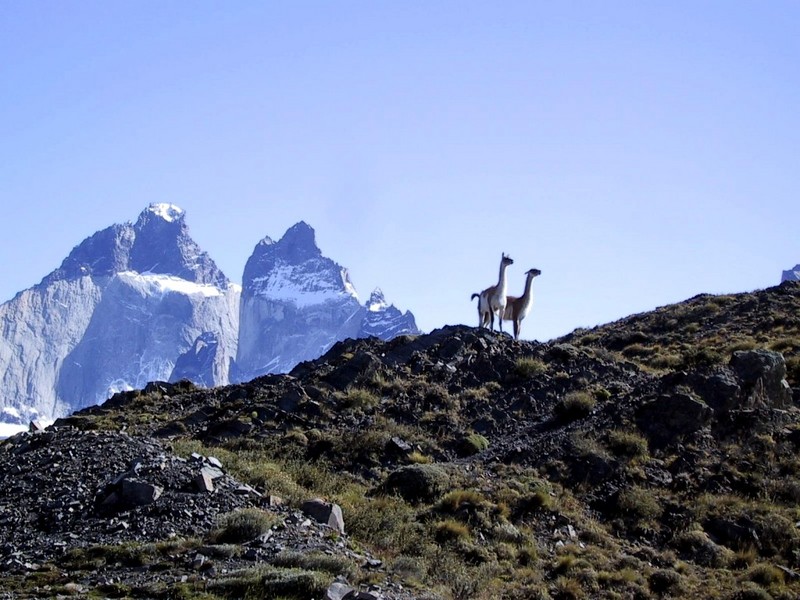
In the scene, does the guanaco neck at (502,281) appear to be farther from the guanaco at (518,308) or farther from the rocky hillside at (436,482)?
the rocky hillside at (436,482)

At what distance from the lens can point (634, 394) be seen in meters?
22.7

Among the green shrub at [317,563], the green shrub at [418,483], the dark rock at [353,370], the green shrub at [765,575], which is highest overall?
the dark rock at [353,370]

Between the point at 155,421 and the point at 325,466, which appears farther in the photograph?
the point at 155,421

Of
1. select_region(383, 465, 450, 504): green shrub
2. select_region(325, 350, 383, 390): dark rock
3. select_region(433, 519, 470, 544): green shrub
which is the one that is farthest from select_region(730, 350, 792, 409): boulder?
select_region(325, 350, 383, 390): dark rock

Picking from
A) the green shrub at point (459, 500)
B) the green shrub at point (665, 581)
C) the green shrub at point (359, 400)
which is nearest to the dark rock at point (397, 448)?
the green shrub at point (359, 400)

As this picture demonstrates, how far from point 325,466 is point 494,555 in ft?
17.1

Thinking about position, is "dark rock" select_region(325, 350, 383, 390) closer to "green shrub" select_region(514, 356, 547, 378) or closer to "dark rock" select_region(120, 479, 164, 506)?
"green shrub" select_region(514, 356, 547, 378)

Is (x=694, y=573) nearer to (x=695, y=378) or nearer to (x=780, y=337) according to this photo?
(x=695, y=378)

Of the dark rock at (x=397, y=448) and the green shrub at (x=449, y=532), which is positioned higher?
the dark rock at (x=397, y=448)

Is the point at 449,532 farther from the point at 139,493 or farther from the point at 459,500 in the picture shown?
the point at 139,493

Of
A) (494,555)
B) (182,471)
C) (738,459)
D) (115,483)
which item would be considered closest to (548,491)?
(494,555)

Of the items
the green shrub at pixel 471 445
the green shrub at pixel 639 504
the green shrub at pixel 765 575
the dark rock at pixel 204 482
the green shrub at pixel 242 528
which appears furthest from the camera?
the green shrub at pixel 471 445

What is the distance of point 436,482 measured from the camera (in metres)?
18.3

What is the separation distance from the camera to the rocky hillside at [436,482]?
12.8 metres
